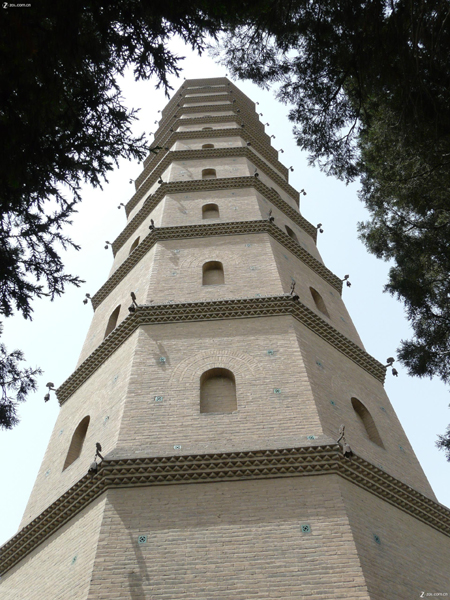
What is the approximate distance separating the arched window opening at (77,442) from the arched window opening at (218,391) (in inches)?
81.1

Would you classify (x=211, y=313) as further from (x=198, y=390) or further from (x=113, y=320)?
(x=113, y=320)

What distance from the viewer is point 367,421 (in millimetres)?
9086

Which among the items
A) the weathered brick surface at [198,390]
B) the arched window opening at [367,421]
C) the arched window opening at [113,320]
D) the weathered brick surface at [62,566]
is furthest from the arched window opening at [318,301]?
the weathered brick surface at [62,566]

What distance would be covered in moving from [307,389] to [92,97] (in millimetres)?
4700

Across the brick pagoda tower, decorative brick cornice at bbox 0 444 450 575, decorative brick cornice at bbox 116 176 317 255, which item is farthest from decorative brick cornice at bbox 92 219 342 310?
decorative brick cornice at bbox 0 444 450 575

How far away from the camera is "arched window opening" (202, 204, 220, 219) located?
43.9 feet

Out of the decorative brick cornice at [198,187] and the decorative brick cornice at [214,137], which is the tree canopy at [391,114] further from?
the decorative brick cornice at [214,137]

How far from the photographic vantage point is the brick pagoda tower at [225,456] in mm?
5898

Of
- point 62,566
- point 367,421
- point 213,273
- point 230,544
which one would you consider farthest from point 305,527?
point 213,273

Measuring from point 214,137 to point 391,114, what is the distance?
Answer: 33.8 ft

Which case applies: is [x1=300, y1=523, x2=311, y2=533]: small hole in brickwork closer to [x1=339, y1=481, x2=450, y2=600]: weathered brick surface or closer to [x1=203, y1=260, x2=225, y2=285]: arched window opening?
[x1=339, y1=481, x2=450, y2=600]: weathered brick surface

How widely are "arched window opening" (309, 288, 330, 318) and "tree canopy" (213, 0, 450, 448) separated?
2303mm

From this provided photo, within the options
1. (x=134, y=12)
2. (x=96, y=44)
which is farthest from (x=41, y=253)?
(x=134, y=12)

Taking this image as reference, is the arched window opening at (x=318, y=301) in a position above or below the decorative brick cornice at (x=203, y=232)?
below
